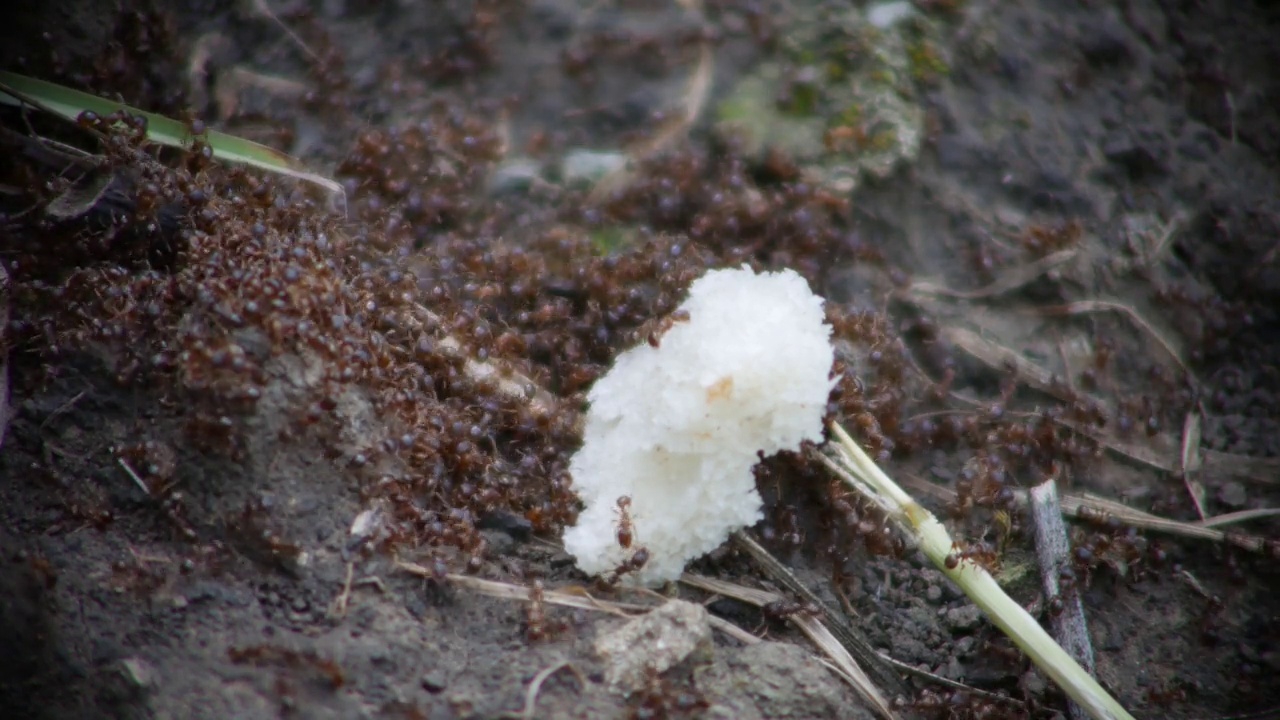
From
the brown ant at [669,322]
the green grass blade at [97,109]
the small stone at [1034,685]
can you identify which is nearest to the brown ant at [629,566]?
the brown ant at [669,322]

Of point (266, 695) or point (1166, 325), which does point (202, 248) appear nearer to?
point (266, 695)

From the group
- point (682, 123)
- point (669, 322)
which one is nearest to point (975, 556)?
point (669, 322)

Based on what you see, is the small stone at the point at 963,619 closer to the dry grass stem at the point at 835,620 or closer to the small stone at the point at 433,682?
the dry grass stem at the point at 835,620

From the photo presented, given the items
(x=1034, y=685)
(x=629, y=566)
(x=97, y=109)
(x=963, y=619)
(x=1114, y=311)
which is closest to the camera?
(x=629, y=566)

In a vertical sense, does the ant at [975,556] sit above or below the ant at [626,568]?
above

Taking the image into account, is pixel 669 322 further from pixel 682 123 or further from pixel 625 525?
pixel 682 123

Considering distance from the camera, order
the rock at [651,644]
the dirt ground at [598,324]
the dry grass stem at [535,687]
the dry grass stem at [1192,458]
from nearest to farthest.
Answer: the dry grass stem at [535,687], the rock at [651,644], the dirt ground at [598,324], the dry grass stem at [1192,458]
